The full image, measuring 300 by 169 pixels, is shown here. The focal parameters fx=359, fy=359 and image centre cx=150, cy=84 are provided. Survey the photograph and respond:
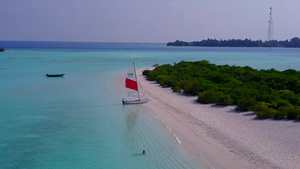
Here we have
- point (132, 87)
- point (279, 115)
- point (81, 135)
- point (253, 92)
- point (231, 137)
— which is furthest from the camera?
point (132, 87)

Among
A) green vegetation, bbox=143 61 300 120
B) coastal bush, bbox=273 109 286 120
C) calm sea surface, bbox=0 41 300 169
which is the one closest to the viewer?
calm sea surface, bbox=0 41 300 169

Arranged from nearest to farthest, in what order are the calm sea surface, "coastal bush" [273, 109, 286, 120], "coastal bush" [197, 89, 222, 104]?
1. the calm sea surface
2. "coastal bush" [273, 109, 286, 120]
3. "coastal bush" [197, 89, 222, 104]

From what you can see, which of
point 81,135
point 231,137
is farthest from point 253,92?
point 81,135

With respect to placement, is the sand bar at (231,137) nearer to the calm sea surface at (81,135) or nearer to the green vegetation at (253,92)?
the green vegetation at (253,92)

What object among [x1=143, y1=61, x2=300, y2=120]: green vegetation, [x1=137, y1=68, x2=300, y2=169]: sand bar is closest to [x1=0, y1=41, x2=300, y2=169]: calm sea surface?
[x1=137, y1=68, x2=300, y2=169]: sand bar

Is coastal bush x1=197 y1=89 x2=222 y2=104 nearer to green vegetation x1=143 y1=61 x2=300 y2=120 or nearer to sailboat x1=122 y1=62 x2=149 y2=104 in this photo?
green vegetation x1=143 y1=61 x2=300 y2=120

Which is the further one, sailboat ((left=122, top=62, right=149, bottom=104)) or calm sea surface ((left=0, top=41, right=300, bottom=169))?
sailboat ((left=122, top=62, right=149, bottom=104))

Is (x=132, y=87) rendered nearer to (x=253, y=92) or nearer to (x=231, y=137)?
(x=253, y=92)

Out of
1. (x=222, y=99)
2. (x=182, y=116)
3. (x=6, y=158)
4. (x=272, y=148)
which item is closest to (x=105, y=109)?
(x=182, y=116)

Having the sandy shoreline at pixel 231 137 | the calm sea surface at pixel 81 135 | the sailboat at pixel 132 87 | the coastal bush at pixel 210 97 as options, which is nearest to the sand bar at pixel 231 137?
the sandy shoreline at pixel 231 137
